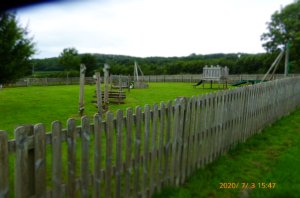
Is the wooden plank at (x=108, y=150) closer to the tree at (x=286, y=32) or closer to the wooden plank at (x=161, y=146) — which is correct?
the wooden plank at (x=161, y=146)

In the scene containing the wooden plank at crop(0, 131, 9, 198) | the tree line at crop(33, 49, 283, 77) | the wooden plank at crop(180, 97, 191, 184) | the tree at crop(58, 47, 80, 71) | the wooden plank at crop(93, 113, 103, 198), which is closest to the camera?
the wooden plank at crop(0, 131, 9, 198)

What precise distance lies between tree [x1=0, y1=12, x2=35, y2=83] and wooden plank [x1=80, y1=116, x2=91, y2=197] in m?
12.2

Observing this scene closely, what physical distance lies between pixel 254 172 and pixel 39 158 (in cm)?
351

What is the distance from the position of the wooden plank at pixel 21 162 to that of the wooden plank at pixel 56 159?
297 mm

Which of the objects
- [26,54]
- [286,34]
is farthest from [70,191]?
[286,34]

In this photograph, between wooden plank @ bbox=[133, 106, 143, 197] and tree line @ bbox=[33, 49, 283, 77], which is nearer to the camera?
wooden plank @ bbox=[133, 106, 143, 197]

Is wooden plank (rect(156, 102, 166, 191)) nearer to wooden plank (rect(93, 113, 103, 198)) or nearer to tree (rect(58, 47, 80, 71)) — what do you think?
wooden plank (rect(93, 113, 103, 198))

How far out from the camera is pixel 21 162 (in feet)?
7.13

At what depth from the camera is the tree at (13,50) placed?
13305 millimetres

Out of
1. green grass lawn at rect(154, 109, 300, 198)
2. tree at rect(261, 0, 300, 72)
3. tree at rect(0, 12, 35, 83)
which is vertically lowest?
green grass lawn at rect(154, 109, 300, 198)

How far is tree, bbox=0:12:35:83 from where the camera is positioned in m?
13.3

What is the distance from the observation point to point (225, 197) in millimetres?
3711

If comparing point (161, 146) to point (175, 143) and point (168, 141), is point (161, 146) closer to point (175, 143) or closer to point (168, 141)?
point (168, 141)

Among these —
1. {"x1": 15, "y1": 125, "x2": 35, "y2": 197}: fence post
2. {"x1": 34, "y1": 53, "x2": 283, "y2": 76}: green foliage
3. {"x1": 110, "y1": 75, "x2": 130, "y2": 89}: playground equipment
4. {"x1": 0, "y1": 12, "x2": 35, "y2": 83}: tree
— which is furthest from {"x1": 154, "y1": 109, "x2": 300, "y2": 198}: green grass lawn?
{"x1": 34, "y1": 53, "x2": 283, "y2": 76}: green foliage
